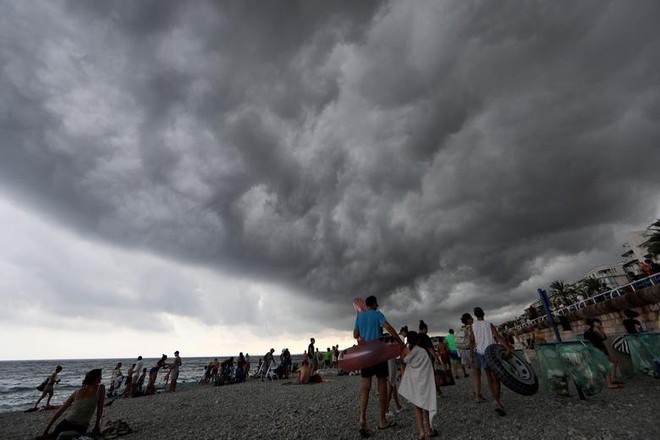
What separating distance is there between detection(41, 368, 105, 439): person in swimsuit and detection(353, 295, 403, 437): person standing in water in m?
5.13

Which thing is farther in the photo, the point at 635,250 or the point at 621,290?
the point at 635,250

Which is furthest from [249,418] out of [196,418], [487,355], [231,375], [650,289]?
[650,289]

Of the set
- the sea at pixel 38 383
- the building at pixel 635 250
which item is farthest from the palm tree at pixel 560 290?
the sea at pixel 38 383

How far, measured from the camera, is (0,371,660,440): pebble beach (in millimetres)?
5340

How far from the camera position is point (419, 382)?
211 inches

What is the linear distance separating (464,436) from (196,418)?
825 cm

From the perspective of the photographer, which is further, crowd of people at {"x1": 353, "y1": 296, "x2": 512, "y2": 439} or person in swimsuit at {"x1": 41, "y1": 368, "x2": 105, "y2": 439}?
person in swimsuit at {"x1": 41, "y1": 368, "x2": 105, "y2": 439}

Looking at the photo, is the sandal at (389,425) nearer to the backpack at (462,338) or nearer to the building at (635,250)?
the backpack at (462,338)

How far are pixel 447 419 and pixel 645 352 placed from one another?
706 cm

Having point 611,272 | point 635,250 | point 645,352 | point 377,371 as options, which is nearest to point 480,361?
point 377,371

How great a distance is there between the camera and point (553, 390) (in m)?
7.56

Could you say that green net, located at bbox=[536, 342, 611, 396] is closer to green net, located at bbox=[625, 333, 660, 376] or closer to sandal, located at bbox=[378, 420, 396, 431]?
green net, located at bbox=[625, 333, 660, 376]

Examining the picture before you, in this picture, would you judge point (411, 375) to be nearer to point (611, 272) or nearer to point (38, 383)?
point (38, 383)

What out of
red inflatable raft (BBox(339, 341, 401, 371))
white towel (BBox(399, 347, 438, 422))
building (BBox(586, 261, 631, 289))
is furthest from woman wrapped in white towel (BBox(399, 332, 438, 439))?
building (BBox(586, 261, 631, 289))
